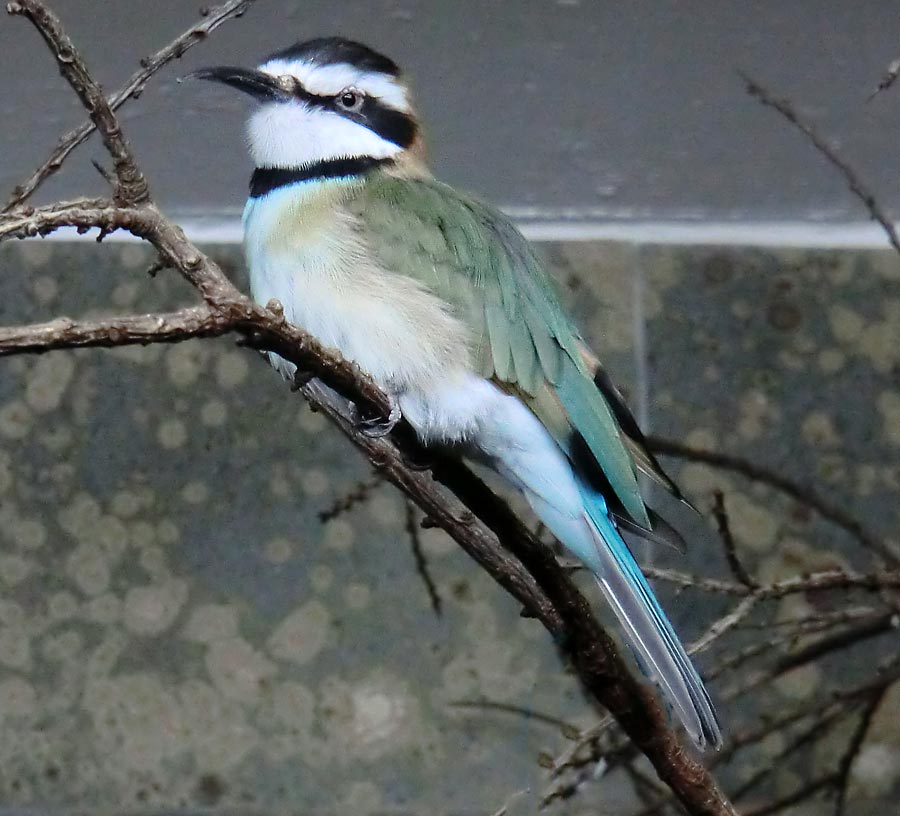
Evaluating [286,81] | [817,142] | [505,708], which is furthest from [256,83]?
[505,708]

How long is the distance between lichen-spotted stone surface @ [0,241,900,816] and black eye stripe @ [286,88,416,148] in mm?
501

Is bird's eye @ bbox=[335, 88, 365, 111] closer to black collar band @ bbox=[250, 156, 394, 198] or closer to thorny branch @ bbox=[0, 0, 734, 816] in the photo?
black collar band @ bbox=[250, 156, 394, 198]

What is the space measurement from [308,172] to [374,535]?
638mm

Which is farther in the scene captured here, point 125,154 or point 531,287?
point 531,287

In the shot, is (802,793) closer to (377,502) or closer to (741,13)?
(377,502)

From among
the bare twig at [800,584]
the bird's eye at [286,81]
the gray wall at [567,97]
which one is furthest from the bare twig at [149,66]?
the bare twig at [800,584]

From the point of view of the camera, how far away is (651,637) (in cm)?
86

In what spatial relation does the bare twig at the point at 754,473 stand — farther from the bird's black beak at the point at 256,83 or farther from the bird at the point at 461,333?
the bird's black beak at the point at 256,83

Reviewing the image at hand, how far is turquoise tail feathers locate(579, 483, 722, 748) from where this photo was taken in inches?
33.2

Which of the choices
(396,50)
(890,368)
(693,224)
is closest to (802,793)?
(890,368)

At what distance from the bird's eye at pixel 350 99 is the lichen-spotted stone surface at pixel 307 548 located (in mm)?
528

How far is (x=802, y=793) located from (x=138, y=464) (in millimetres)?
885

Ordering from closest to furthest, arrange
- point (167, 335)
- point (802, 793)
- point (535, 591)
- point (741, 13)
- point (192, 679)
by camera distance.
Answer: point (167, 335)
point (535, 591)
point (741, 13)
point (802, 793)
point (192, 679)

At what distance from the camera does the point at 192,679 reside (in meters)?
1.55
